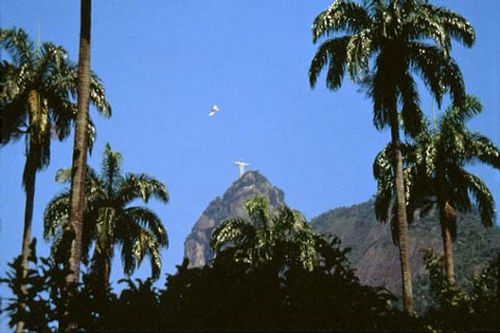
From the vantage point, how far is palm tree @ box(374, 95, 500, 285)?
1146 inches

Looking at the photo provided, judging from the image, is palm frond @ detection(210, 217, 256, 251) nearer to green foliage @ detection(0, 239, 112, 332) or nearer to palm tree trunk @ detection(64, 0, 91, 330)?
palm tree trunk @ detection(64, 0, 91, 330)

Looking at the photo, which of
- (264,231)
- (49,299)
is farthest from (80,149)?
(264,231)

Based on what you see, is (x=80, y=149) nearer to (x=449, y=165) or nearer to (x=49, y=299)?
(x=49, y=299)

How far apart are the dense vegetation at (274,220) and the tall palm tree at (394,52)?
0.04 metres

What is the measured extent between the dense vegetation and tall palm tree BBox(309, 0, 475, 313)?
38mm

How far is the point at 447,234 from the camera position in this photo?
2820 centimetres

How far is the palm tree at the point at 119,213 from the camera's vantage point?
2894 cm

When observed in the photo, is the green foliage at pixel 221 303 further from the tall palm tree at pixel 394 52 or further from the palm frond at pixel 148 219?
the palm frond at pixel 148 219

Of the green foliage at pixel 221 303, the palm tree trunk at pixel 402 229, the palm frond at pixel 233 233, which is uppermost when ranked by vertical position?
the palm frond at pixel 233 233

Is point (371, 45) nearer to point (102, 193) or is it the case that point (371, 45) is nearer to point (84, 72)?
point (84, 72)

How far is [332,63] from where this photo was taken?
23328 millimetres

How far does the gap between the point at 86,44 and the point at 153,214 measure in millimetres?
15179

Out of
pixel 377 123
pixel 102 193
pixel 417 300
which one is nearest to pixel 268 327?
pixel 377 123

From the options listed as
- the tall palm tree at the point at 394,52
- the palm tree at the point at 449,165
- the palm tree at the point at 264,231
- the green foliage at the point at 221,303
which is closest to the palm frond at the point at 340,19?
the tall palm tree at the point at 394,52
